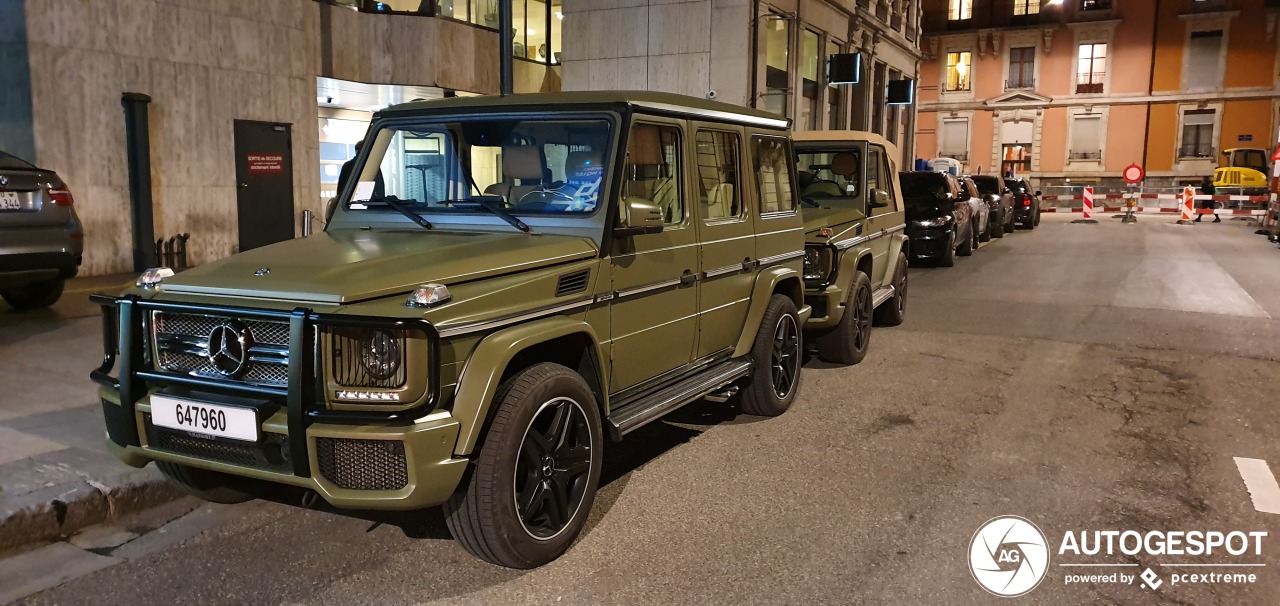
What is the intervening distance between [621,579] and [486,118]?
8.31 ft

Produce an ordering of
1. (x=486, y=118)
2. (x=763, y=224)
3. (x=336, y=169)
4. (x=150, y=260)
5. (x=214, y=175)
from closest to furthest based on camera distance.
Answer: (x=486, y=118) < (x=763, y=224) < (x=150, y=260) < (x=214, y=175) < (x=336, y=169)

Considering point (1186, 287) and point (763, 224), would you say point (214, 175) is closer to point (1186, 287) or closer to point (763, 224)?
point (763, 224)

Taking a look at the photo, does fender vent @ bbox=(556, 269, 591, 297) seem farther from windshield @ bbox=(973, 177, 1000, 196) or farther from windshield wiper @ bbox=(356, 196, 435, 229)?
windshield @ bbox=(973, 177, 1000, 196)

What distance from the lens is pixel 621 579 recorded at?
399cm

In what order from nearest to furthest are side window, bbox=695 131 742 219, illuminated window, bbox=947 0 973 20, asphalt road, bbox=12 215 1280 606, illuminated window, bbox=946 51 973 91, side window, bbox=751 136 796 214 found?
asphalt road, bbox=12 215 1280 606 < side window, bbox=695 131 742 219 < side window, bbox=751 136 796 214 < illuminated window, bbox=947 0 973 20 < illuminated window, bbox=946 51 973 91

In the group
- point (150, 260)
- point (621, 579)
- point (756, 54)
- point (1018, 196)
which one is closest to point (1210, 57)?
point (1018, 196)

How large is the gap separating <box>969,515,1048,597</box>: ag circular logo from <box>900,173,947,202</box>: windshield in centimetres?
1256

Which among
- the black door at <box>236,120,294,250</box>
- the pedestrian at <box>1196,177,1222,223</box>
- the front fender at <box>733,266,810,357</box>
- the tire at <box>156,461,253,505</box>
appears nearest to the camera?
the tire at <box>156,461,253,505</box>

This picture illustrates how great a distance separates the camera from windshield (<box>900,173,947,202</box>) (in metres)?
16.5

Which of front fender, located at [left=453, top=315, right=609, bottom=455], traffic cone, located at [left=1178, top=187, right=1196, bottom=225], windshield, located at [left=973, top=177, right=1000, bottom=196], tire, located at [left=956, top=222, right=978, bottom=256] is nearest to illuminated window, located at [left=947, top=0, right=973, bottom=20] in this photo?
traffic cone, located at [left=1178, top=187, right=1196, bottom=225]

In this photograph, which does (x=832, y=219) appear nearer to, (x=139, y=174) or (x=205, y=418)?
(x=205, y=418)

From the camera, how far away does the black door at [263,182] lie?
14031 mm

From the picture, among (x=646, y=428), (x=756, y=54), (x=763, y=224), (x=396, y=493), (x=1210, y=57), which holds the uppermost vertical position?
(x=1210, y=57)

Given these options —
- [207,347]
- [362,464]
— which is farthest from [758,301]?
[207,347]
